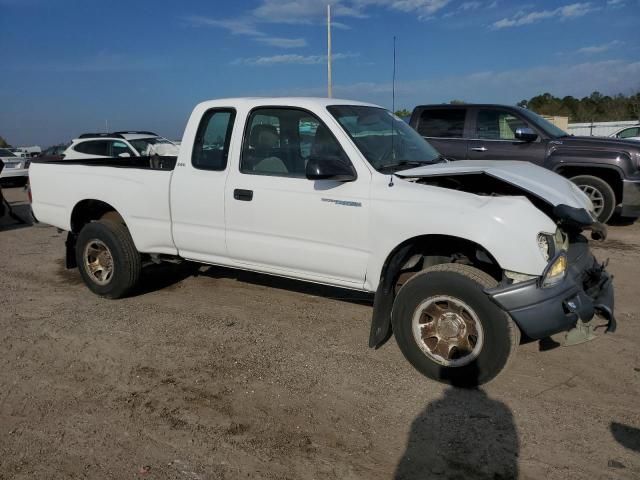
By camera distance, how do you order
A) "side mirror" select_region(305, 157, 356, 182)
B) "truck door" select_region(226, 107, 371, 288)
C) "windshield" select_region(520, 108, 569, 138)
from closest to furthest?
"side mirror" select_region(305, 157, 356, 182)
"truck door" select_region(226, 107, 371, 288)
"windshield" select_region(520, 108, 569, 138)

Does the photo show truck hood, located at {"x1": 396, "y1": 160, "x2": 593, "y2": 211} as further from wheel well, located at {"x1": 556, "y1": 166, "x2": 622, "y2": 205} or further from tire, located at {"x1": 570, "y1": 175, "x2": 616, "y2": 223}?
wheel well, located at {"x1": 556, "y1": 166, "x2": 622, "y2": 205}

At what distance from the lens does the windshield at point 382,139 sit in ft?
13.8

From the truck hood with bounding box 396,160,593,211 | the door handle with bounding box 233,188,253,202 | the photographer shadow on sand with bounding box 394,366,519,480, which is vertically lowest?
the photographer shadow on sand with bounding box 394,366,519,480

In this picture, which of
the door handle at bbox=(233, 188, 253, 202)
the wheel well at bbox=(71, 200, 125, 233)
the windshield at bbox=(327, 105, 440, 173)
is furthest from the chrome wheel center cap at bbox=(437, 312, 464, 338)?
the wheel well at bbox=(71, 200, 125, 233)

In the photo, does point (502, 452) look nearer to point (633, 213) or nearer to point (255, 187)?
point (255, 187)

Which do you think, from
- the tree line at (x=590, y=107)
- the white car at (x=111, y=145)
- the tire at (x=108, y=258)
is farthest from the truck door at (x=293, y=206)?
the tree line at (x=590, y=107)

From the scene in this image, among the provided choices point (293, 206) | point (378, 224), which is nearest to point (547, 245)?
point (378, 224)

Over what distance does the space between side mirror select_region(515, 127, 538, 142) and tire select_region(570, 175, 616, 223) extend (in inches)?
37.3

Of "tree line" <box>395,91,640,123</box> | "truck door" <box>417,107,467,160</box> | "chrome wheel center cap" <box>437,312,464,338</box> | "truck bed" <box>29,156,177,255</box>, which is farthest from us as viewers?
"tree line" <box>395,91,640,123</box>

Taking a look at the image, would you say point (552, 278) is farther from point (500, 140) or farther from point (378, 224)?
point (500, 140)

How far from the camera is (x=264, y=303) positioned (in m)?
5.47

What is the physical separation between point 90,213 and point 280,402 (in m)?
3.42

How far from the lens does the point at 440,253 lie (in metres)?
4.10

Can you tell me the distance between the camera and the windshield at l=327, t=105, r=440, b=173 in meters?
4.19
